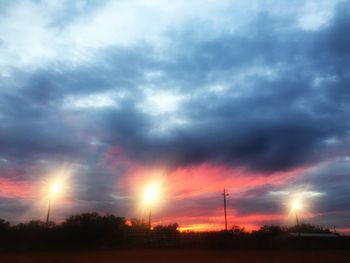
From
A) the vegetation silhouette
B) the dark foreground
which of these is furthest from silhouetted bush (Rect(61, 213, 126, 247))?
the dark foreground

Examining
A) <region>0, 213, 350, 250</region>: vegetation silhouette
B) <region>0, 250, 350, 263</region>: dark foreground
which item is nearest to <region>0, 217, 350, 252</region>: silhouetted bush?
<region>0, 213, 350, 250</region>: vegetation silhouette

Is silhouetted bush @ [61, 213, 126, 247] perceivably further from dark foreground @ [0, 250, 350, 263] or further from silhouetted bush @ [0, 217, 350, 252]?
dark foreground @ [0, 250, 350, 263]

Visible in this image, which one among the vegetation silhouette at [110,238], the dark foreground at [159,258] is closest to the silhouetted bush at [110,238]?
the vegetation silhouette at [110,238]

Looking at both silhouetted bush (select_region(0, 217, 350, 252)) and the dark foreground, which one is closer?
the dark foreground

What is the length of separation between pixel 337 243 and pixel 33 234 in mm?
49120

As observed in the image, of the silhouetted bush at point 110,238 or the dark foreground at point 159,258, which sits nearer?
the dark foreground at point 159,258

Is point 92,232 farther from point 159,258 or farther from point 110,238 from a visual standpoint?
point 159,258

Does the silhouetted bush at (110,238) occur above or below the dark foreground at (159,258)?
above

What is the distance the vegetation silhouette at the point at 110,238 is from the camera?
162 feet

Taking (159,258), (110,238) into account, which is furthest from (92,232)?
(159,258)

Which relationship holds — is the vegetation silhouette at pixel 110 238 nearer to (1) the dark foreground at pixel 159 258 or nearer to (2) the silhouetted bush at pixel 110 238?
(2) the silhouetted bush at pixel 110 238

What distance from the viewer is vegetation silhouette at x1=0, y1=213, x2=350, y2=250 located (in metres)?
49.4

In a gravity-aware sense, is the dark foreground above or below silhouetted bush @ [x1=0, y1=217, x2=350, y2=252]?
below

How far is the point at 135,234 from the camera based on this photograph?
52156 millimetres
